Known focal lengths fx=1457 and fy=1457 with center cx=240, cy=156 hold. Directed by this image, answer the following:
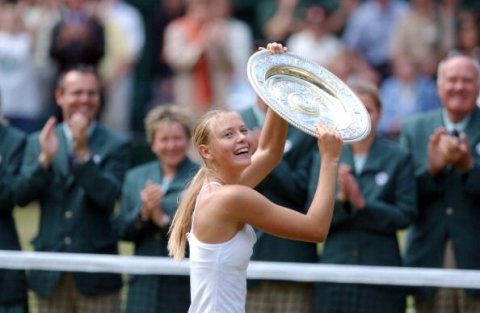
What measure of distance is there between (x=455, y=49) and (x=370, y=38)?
1.18m

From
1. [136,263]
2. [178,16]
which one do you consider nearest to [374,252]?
[136,263]

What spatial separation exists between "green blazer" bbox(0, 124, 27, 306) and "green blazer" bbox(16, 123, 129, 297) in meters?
0.07

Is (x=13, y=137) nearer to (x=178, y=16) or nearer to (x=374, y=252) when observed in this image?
(x=374, y=252)

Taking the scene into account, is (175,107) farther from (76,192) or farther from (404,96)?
(404,96)

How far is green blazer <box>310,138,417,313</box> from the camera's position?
33.7 feet

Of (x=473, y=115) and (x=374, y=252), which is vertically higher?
(x=473, y=115)

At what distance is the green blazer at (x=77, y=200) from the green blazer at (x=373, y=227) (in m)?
1.55

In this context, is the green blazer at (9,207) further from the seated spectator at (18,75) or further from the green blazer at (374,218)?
the seated spectator at (18,75)

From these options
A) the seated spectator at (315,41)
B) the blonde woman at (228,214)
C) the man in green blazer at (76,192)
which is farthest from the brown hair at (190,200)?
the seated spectator at (315,41)

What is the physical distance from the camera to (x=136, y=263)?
10266 mm

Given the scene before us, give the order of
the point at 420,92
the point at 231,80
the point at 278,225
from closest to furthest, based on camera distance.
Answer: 1. the point at 278,225
2. the point at 420,92
3. the point at 231,80

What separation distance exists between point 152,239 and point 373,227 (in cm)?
164

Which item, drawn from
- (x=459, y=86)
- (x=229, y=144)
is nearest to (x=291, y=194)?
(x=459, y=86)

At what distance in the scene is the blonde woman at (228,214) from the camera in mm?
7762
